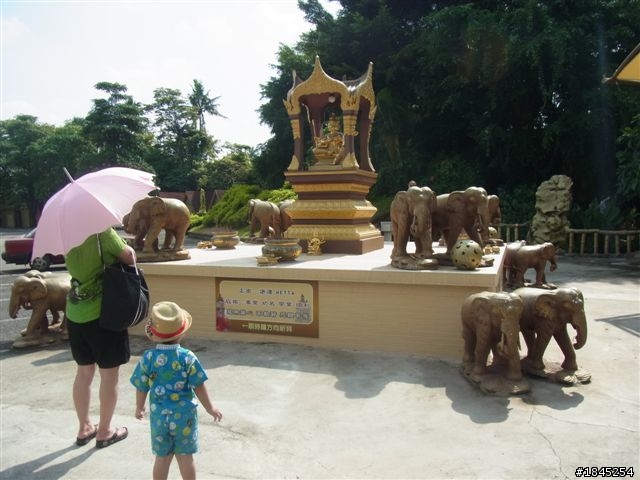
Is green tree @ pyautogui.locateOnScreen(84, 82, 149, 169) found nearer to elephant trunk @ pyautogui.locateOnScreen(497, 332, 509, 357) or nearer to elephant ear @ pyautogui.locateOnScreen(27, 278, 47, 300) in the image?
elephant ear @ pyautogui.locateOnScreen(27, 278, 47, 300)

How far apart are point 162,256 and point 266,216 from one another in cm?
280

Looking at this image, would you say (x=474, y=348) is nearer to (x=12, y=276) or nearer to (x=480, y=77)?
(x=12, y=276)

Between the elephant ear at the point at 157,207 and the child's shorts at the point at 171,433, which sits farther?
the elephant ear at the point at 157,207

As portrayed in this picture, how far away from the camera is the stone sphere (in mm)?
4977

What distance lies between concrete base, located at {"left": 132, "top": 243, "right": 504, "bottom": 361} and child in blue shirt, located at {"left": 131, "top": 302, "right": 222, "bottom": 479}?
9.23 ft

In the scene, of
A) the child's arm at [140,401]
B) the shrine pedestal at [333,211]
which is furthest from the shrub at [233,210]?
the child's arm at [140,401]

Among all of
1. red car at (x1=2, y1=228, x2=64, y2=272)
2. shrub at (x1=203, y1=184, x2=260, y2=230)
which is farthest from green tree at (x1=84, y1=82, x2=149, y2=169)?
red car at (x1=2, y1=228, x2=64, y2=272)

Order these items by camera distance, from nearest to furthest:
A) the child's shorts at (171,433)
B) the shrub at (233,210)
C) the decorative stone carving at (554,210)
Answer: the child's shorts at (171,433) < the decorative stone carving at (554,210) < the shrub at (233,210)

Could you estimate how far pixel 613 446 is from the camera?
10.3ft

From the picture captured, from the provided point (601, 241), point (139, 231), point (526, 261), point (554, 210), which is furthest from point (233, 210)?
point (526, 261)

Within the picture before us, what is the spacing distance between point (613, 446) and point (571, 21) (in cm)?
1603

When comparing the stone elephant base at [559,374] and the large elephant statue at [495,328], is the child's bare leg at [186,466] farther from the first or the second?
the stone elephant base at [559,374]

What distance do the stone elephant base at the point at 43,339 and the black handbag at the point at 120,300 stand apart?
3179 millimetres

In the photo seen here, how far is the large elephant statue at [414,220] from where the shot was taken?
17.0ft
